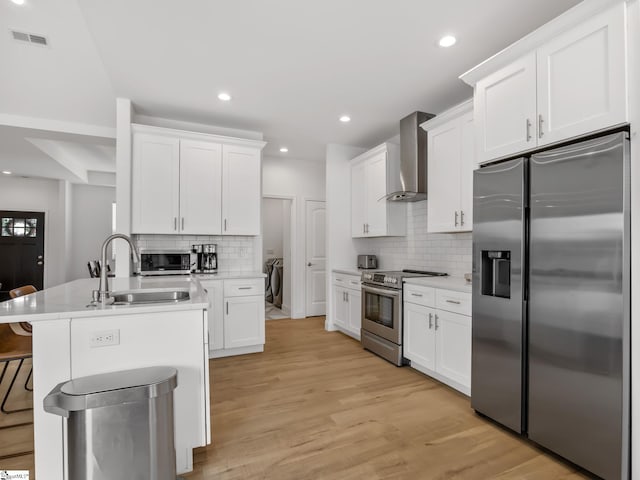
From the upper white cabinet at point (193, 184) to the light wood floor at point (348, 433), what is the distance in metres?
1.70

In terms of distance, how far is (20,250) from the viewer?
6973mm

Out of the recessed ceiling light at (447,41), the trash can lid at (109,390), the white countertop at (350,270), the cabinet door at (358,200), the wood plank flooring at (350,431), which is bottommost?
the wood plank flooring at (350,431)

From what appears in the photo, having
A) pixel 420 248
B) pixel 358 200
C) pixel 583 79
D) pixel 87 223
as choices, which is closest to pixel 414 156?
pixel 420 248

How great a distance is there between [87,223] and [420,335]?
7.65 metres

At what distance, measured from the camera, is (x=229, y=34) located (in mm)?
2473

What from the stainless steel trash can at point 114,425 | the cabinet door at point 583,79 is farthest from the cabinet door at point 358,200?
the stainless steel trash can at point 114,425

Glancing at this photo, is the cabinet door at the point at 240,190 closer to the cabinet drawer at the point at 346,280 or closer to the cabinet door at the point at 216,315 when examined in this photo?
the cabinet door at the point at 216,315

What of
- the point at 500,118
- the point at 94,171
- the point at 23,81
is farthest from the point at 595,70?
the point at 94,171

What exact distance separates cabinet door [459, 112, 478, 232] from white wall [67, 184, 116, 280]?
301 inches

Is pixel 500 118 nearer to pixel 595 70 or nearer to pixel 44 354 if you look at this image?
pixel 595 70

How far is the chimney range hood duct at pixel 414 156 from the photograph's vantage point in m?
3.69

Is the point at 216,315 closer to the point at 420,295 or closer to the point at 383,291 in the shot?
the point at 383,291

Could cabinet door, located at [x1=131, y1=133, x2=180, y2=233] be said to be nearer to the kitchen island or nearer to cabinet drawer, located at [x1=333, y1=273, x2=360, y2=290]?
the kitchen island

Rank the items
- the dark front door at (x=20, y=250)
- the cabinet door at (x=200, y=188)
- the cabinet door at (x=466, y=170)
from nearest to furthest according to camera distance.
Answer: the cabinet door at (x=466, y=170), the cabinet door at (x=200, y=188), the dark front door at (x=20, y=250)
